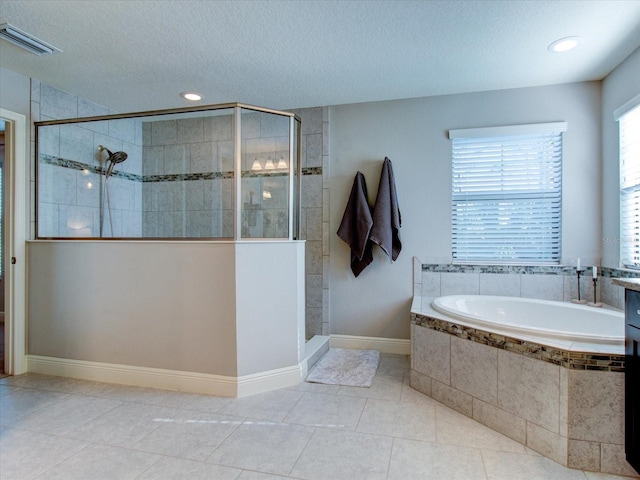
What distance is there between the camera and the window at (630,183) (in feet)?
7.89

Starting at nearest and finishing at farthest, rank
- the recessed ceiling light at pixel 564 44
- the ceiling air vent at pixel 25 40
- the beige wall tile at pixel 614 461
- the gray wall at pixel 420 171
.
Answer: the beige wall tile at pixel 614 461 → the ceiling air vent at pixel 25 40 → the recessed ceiling light at pixel 564 44 → the gray wall at pixel 420 171

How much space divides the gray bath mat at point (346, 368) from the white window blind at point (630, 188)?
6.67 feet

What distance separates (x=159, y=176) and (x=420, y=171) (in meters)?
2.49

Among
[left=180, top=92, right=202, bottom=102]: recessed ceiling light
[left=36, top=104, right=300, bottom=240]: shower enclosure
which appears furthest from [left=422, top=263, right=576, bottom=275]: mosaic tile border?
[left=180, top=92, right=202, bottom=102]: recessed ceiling light

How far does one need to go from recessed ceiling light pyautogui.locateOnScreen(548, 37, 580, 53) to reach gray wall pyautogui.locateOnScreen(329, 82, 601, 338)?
0.65 metres

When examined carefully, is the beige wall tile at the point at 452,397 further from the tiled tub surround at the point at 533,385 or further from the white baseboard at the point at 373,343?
the white baseboard at the point at 373,343

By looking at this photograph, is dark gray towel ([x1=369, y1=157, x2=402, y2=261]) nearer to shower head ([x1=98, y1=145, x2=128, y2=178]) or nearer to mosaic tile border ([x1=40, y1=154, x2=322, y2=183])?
mosaic tile border ([x1=40, y1=154, x2=322, y2=183])

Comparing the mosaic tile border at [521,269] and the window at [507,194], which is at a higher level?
the window at [507,194]

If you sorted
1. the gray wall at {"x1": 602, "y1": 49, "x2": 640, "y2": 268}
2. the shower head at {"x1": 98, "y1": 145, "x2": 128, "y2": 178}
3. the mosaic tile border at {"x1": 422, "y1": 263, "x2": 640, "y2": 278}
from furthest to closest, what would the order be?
1. the shower head at {"x1": 98, "y1": 145, "x2": 128, "y2": 178}
2. the mosaic tile border at {"x1": 422, "y1": 263, "x2": 640, "y2": 278}
3. the gray wall at {"x1": 602, "y1": 49, "x2": 640, "y2": 268}

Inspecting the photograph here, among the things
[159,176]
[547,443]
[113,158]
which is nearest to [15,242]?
[113,158]

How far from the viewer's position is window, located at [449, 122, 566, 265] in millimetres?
2973

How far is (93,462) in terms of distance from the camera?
1696mm

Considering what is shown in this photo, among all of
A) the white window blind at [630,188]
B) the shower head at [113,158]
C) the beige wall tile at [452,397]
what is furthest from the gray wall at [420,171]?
the shower head at [113,158]

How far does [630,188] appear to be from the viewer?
249cm
